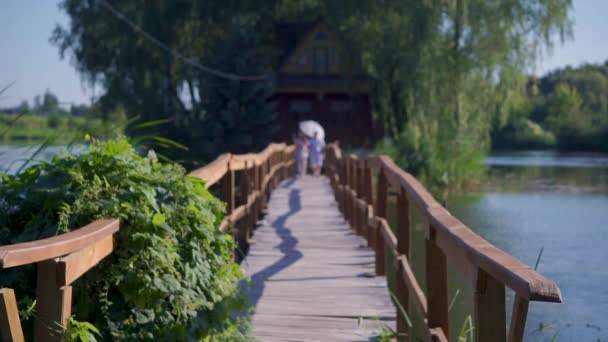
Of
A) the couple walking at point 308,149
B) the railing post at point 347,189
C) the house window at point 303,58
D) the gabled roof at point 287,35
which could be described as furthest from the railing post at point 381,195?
the gabled roof at point 287,35

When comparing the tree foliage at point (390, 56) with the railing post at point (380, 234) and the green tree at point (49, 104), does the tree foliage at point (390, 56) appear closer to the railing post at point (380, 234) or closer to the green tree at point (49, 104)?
the railing post at point (380, 234)

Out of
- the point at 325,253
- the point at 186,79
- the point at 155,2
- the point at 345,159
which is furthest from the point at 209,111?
the point at 325,253

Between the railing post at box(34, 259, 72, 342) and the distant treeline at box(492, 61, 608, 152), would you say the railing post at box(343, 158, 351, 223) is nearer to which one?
the railing post at box(34, 259, 72, 342)

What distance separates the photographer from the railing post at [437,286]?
10.7 feet

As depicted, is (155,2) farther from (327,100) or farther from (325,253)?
(325,253)

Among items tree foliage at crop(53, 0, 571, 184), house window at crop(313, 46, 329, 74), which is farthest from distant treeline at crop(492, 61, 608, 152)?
house window at crop(313, 46, 329, 74)

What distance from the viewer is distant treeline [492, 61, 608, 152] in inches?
1683

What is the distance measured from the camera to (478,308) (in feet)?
7.23

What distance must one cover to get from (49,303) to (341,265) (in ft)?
16.0

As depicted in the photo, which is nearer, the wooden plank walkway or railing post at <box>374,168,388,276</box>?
the wooden plank walkway

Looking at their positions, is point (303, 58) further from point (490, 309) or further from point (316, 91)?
point (490, 309)

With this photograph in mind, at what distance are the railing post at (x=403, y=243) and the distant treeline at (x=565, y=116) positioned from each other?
65.6ft

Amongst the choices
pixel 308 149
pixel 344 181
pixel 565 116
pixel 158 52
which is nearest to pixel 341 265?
pixel 344 181

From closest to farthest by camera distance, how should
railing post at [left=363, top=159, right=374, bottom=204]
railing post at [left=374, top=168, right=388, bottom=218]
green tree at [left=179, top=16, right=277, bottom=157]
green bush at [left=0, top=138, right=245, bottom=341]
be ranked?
green bush at [left=0, top=138, right=245, bottom=341], railing post at [left=374, top=168, right=388, bottom=218], railing post at [left=363, top=159, right=374, bottom=204], green tree at [left=179, top=16, right=277, bottom=157]
